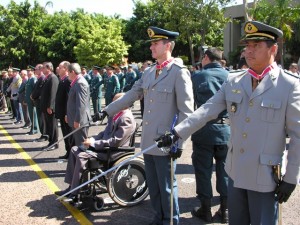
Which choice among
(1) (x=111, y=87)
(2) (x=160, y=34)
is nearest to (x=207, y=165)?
(2) (x=160, y=34)

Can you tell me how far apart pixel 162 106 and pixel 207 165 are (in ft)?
3.38

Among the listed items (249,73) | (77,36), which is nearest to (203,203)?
(249,73)

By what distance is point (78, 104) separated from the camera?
6711 millimetres

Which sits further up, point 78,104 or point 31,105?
point 78,104

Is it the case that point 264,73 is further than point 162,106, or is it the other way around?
point 162,106

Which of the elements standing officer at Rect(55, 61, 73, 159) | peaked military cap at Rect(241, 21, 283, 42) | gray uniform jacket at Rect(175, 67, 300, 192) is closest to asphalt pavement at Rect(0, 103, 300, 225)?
standing officer at Rect(55, 61, 73, 159)

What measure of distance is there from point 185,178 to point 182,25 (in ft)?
88.2

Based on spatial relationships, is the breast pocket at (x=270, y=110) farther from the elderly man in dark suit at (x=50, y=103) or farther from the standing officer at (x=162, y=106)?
the elderly man in dark suit at (x=50, y=103)

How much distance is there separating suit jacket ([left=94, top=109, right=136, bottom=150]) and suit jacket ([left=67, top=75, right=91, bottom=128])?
1.43 m

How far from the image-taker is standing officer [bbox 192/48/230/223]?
4461mm

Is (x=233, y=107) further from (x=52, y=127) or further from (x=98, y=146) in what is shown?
(x=52, y=127)

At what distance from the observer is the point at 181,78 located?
13.0 ft

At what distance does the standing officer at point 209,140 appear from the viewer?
14.6ft

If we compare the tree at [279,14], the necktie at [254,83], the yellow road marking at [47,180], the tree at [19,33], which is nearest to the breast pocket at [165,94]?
the necktie at [254,83]
